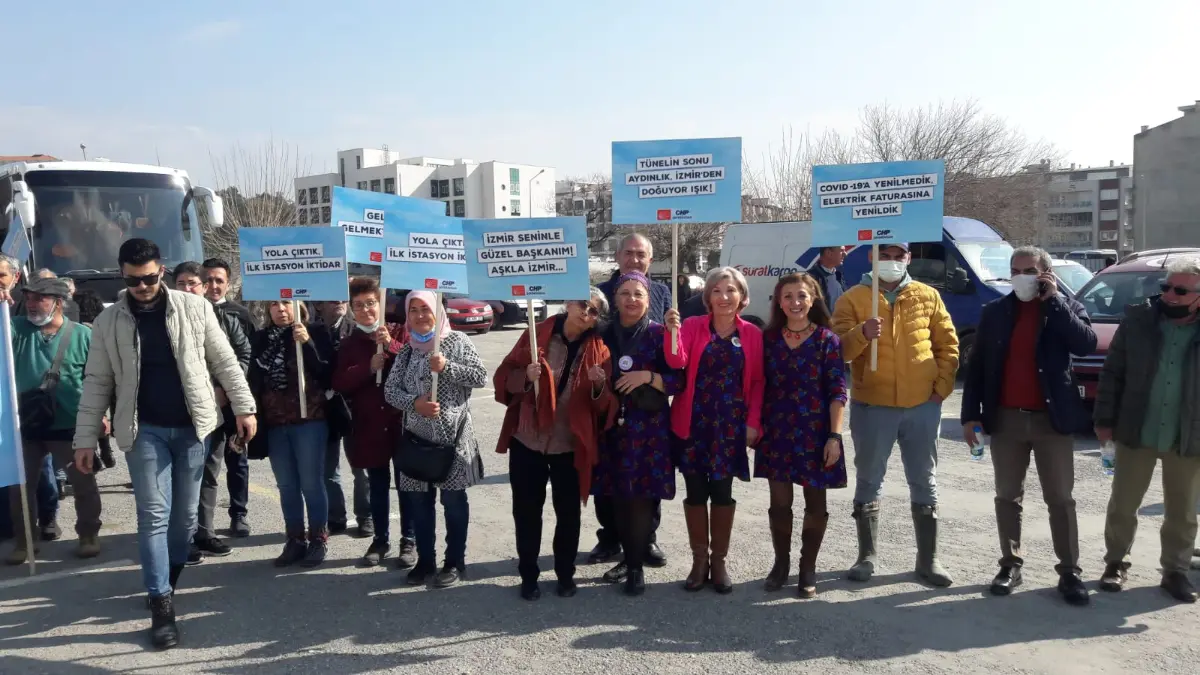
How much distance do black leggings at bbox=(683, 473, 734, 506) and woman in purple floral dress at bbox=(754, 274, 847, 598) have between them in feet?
0.65

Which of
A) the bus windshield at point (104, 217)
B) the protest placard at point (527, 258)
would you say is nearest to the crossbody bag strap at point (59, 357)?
the protest placard at point (527, 258)

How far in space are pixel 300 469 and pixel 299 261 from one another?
1297 mm

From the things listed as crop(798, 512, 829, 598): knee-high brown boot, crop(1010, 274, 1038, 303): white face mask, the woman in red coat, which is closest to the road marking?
the woman in red coat

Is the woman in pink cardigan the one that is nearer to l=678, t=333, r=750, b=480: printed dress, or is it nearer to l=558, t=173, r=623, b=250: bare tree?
l=678, t=333, r=750, b=480: printed dress

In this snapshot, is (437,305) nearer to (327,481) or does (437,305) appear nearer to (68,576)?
(327,481)

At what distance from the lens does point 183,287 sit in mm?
5805

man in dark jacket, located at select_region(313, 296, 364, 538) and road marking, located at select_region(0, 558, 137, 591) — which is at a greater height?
man in dark jacket, located at select_region(313, 296, 364, 538)

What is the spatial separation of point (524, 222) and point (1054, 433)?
3.11 metres

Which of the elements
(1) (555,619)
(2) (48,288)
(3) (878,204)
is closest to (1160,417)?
(3) (878,204)

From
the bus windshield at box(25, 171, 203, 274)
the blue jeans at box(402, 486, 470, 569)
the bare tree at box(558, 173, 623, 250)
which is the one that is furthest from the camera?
the bare tree at box(558, 173, 623, 250)

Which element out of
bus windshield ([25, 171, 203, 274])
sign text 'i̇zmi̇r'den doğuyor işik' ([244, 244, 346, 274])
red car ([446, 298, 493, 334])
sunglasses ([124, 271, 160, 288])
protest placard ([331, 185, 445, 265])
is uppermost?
bus windshield ([25, 171, 203, 274])

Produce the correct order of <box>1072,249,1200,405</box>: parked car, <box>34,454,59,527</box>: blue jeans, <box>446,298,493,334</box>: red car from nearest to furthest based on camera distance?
<box>34,454,59,527</box>: blue jeans
<box>1072,249,1200,405</box>: parked car
<box>446,298,493,334</box>: red car

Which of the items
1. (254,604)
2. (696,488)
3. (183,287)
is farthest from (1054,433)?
(183,287)

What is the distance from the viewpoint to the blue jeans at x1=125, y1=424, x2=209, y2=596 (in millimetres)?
4336
